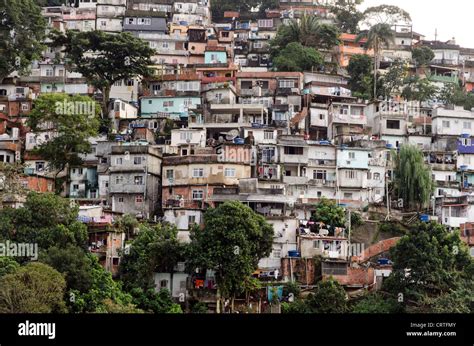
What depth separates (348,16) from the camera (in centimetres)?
6088

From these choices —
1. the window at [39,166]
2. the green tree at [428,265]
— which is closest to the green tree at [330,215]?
the green tree at [428,265]

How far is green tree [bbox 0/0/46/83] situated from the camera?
45.2m

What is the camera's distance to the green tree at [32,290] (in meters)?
23.9

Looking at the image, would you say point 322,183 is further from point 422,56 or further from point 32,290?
point 422,56

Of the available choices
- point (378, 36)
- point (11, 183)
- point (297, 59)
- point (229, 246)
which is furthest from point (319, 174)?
point (378, 36)

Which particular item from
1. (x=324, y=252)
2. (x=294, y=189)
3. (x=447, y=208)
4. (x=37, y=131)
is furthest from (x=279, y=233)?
(x=37, y=131)

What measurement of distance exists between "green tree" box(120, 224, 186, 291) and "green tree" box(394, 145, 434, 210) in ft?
37.5

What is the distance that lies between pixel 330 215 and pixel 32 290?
13970 mm

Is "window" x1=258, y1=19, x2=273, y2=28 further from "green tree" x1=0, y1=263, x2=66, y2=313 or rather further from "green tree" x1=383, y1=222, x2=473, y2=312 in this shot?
"green tree" x1=0, y1=263, x2=66, y2=313

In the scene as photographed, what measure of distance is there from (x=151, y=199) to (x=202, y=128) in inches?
229

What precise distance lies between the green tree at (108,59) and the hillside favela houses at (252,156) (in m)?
0.12

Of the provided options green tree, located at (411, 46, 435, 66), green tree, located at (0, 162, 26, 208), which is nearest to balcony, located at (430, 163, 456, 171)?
green tree, located at (411, 46, 435, 66)

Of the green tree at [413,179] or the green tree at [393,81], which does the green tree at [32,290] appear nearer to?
the green tree at [413,179]

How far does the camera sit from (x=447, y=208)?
36.0 m
